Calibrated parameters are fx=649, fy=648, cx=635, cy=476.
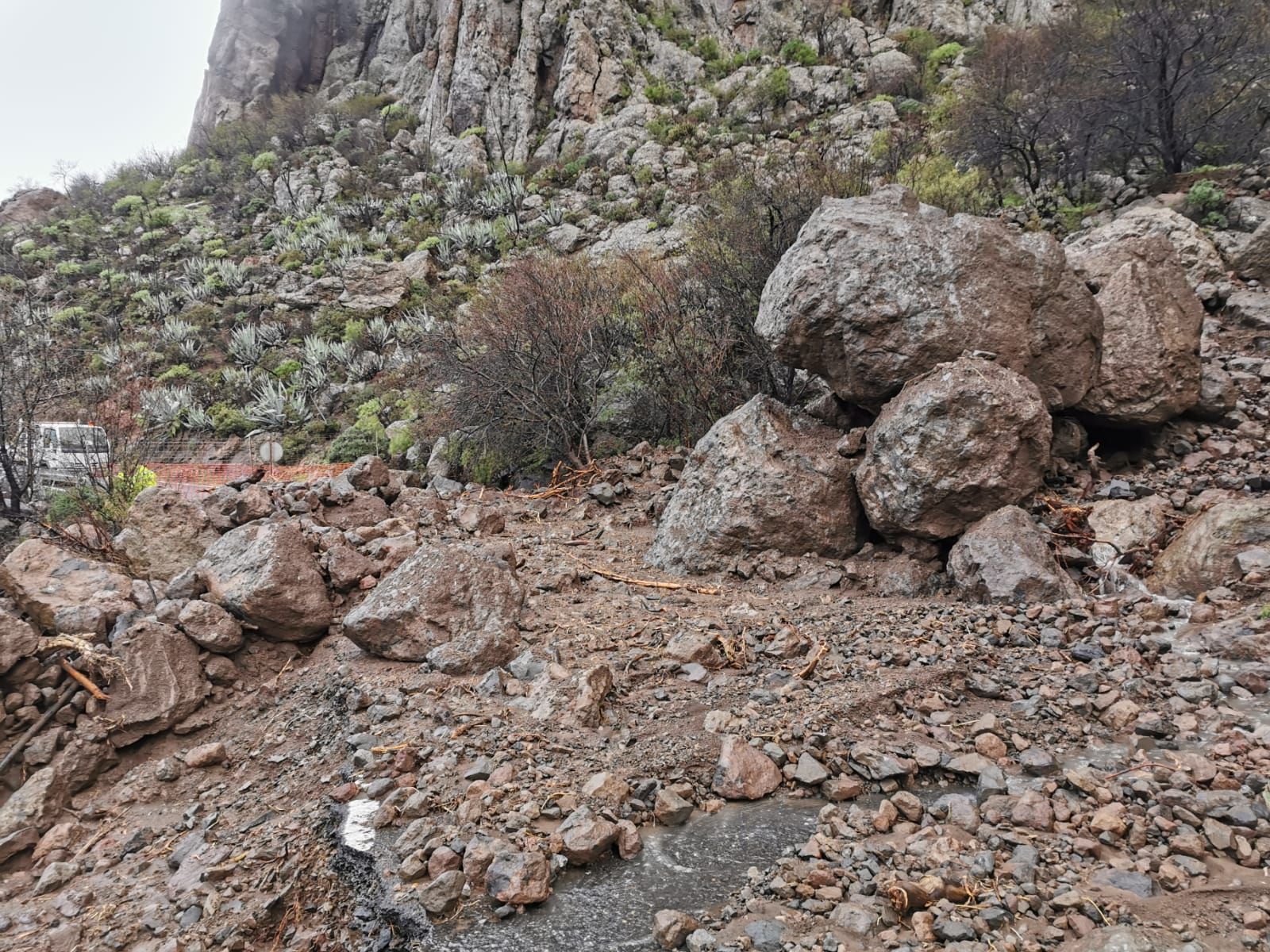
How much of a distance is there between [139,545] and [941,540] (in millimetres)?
5905

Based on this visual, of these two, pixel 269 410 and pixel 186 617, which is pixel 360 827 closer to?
pixel 186 617

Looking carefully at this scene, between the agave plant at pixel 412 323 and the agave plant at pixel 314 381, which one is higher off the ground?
the agave plant at pixel 412 323

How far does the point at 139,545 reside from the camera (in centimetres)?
498

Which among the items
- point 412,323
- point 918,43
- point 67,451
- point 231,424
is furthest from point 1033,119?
point 231,424

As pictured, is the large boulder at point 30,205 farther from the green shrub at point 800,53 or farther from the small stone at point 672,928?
the small stone at point 672,928

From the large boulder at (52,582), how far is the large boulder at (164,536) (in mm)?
687

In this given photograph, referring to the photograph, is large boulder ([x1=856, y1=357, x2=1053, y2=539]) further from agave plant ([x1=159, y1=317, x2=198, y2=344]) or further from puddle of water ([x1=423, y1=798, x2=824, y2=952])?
agave plant ([x1=159, y1=317, x2=198, y2=344])

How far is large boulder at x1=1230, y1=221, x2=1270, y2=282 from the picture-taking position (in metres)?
6.61

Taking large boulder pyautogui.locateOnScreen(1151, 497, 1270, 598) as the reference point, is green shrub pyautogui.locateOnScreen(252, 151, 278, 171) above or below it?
above

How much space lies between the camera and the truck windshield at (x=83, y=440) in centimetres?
883

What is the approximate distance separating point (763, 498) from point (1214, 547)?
254cm

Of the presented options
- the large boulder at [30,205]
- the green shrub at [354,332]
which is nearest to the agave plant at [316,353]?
the green shrub at [354,332]

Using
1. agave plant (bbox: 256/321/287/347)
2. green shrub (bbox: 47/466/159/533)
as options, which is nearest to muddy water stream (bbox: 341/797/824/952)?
green shrub (bbox: 47/466/159/533)

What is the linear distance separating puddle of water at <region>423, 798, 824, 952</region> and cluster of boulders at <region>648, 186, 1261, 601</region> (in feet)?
7.85
